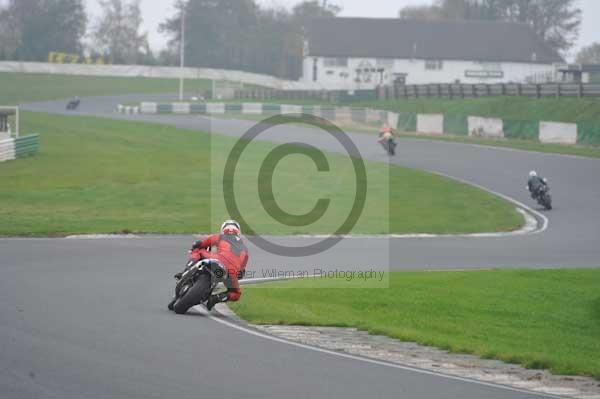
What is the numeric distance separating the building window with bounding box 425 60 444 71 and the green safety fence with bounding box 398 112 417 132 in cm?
4722

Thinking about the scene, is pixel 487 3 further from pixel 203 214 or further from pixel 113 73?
pixel 203 214

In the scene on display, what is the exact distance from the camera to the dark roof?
349 feet

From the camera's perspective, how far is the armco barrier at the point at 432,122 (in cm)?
4778

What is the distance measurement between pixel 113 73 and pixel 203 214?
285 feet

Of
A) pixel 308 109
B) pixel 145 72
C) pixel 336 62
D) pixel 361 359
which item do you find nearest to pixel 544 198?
pixel 361 359

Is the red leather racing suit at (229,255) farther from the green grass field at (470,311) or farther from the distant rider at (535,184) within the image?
the distant rider at (535,184)

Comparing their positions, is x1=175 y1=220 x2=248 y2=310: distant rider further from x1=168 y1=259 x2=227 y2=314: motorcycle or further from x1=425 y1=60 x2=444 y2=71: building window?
x1=425 y1=60 x2=444 y2=71: building window

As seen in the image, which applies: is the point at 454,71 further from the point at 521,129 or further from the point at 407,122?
the point at 521,129

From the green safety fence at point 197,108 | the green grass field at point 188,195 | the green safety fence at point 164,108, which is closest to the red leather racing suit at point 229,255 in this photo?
the green grass field at point 188,195

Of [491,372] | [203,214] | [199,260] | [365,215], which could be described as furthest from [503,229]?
[491,372]

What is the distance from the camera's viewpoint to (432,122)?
56938 mm

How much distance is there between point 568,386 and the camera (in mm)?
9320

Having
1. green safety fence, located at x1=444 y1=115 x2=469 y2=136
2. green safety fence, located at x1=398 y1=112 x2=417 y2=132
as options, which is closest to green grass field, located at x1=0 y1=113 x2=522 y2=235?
green safety fence, located at x1=444 y1=115 x2=469 y2=136

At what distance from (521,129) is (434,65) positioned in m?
56.1
